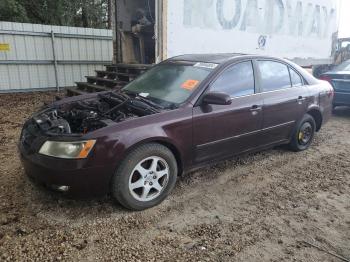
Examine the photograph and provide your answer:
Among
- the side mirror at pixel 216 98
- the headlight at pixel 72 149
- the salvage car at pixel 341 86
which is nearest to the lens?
the headlight at pixel 72 149

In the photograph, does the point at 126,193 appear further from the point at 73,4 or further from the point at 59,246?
the point at 73,4

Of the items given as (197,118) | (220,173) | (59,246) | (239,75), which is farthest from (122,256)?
(239,75)

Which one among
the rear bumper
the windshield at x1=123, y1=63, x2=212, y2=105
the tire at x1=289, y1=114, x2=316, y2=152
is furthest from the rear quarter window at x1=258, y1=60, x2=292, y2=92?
the rear bumper

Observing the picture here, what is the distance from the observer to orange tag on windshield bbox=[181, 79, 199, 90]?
11.7 feet

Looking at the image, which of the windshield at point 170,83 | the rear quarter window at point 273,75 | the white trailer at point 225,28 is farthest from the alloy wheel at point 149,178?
the white trailer at point 225,28

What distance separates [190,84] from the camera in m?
3.62

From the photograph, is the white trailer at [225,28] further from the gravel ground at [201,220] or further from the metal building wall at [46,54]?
the gravel ground at [201,220]

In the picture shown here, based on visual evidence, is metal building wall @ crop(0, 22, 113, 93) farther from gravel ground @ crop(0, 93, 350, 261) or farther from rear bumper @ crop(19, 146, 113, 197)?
rear bumper @ crop(19, 146, 113, 197)

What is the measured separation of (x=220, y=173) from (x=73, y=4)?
13356 mm

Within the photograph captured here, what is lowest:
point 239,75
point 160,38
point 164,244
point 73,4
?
point 164,244

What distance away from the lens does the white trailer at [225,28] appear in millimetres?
5922

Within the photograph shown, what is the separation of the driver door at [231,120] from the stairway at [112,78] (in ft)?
9.48

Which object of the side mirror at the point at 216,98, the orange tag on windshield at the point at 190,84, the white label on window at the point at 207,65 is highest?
the white label on window at the point at 207,65

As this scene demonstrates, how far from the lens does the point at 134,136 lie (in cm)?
296
